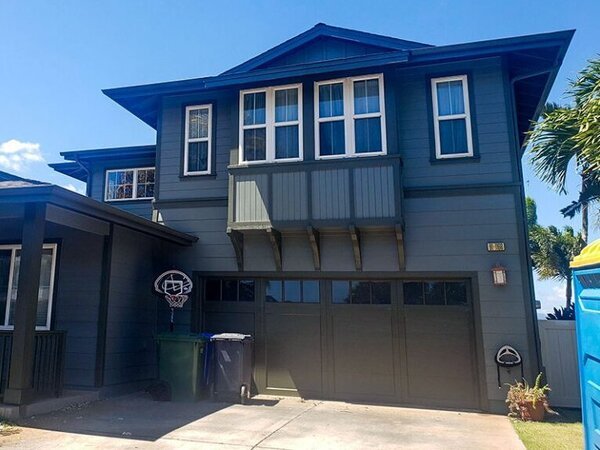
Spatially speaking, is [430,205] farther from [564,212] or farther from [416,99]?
[564,212]

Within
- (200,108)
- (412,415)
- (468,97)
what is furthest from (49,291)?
(468,97)

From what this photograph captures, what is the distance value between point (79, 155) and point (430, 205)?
8960mm

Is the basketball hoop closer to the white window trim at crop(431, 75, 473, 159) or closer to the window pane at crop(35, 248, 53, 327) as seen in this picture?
the window pane at crop(35, 248, 53, 327)

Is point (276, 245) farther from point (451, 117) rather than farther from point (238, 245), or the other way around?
point (451, 117)

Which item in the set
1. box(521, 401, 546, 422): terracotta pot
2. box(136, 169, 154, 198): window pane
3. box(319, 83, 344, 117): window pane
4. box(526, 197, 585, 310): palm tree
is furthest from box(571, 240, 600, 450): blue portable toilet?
box(526, 197, 585, 310): palm tree

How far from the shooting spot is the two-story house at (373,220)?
711cm

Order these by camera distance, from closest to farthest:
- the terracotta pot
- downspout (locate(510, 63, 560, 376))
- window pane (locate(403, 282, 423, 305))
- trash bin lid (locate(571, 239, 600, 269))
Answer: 1. trash bin lid (locate(571, 239, 600, 269))
2. the terracotta pot
3. downspout (locate(510, 63, 560, 376))
4. window pane (locate(403, 282, 423, 305))

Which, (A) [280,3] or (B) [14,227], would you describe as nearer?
(B) [14,227]

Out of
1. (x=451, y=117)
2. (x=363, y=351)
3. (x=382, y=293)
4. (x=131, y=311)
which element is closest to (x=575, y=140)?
(x=451, y=117)

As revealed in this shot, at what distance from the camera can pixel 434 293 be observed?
24.1 feet

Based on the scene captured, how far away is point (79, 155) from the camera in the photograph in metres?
11.6

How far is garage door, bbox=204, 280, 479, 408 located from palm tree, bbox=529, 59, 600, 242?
85.7 inches

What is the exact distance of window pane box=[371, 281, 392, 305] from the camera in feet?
24.6

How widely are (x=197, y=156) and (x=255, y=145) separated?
135 centimetres
